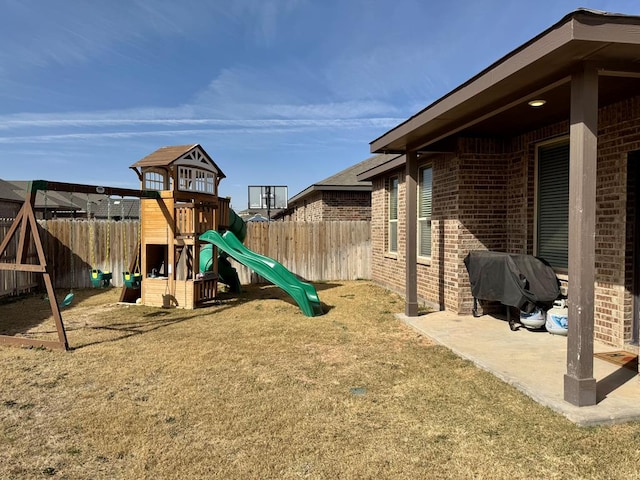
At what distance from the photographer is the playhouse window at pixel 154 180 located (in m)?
8.92

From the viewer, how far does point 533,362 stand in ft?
15.2

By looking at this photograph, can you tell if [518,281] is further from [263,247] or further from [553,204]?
[263,247]

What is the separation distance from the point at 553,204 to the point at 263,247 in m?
8.68

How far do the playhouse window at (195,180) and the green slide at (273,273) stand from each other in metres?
1.08

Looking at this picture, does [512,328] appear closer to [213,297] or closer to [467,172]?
[467,172]

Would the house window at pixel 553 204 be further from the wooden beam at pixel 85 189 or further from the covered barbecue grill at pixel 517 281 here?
the wooden beam at pixel 85 189

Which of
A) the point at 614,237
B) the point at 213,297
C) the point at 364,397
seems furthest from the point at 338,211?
the point at 364,397

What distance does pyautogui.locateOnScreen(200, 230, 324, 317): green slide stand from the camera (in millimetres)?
8016

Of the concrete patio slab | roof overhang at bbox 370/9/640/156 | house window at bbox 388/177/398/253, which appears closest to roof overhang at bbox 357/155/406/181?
house window at bbox 388/177/398/253

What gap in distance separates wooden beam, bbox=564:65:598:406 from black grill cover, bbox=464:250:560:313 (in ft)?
8.14

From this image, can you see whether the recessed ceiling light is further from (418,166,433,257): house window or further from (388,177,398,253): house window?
(388,177,398,253): house window

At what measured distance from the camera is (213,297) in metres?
9.31

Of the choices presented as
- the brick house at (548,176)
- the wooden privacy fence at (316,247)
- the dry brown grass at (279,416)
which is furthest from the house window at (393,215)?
the dry brown grass at (279,416)

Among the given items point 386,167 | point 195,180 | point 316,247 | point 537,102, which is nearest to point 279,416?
point 537,102
